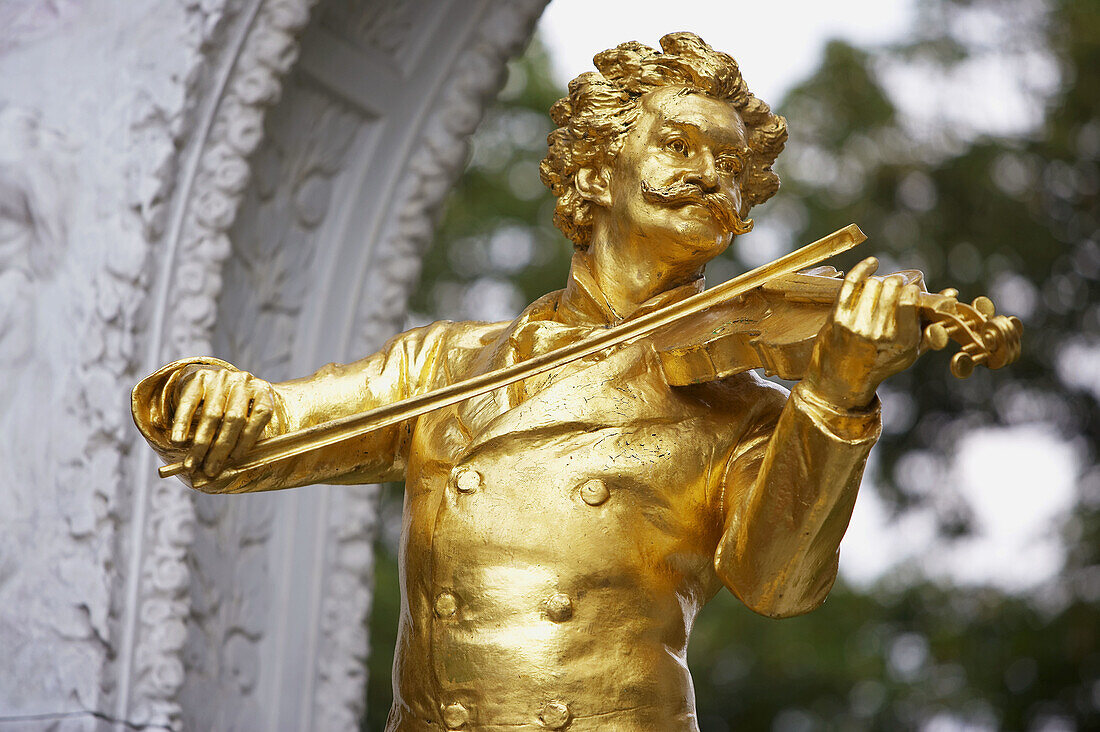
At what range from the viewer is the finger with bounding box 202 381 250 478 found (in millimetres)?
1999

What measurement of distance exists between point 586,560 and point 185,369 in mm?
548

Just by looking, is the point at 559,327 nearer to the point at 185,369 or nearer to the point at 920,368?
the point at 185,369

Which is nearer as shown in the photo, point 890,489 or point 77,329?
point 77,329

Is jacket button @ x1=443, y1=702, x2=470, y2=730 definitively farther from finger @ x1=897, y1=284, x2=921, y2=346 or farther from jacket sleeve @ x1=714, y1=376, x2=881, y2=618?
finger @ x1=897, y1=284, x2=921, y2=346

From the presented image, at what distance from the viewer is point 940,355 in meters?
7.79

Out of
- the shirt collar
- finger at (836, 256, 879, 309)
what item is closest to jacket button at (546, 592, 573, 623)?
the shirt collar

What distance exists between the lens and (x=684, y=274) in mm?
2197

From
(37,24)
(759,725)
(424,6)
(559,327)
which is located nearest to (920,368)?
(759,725)

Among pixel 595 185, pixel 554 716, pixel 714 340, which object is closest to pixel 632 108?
pixel 595 185

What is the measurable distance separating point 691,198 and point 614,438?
319 mm

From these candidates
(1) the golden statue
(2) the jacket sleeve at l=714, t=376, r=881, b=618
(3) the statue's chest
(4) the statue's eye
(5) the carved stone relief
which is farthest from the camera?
(5) the carved stone relief

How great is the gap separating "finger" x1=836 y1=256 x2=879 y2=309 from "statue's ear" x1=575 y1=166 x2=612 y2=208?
0.52 metres

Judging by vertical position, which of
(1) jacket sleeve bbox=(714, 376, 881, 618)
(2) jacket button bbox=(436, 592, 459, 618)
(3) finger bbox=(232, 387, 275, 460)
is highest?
(3) finger bbox=(232, 387, 275, 460)

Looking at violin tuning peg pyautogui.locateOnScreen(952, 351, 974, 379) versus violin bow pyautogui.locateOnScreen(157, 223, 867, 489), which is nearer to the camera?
violin tuning peg pyautogui.locateOnScreen(952, 351, 974, 379)
